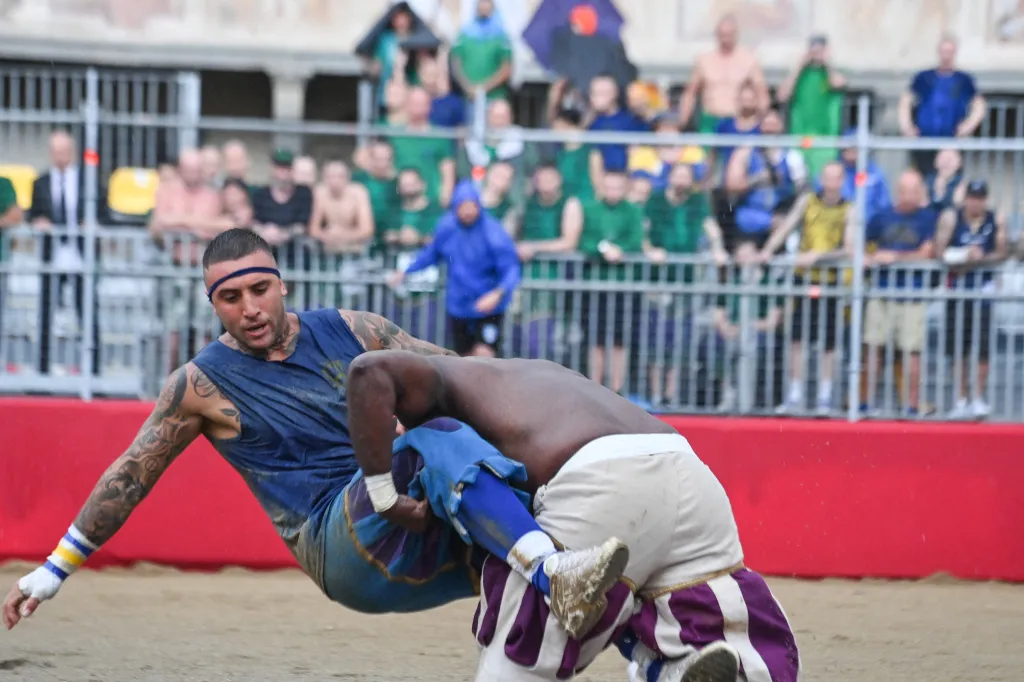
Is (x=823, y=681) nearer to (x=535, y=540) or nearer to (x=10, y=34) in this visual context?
(x=535, y=540)

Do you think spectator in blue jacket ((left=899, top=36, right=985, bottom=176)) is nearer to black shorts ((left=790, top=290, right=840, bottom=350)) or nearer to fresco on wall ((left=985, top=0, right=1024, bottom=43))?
black shorts ((left=790, top=290, right=840, bottom=350))

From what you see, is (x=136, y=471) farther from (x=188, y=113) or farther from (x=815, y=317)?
(x=815, y=317)

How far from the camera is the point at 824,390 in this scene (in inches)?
307

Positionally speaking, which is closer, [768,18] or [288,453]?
[288,453]

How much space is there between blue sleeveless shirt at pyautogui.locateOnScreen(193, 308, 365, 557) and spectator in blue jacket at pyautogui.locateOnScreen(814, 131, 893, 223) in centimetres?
→ 406

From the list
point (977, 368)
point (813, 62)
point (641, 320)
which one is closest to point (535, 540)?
point (641, 320)

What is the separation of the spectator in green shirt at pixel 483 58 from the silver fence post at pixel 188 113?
1.96 meters

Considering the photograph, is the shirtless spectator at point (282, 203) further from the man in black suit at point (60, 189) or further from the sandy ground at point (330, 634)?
the sandy ground at point (330, 634)

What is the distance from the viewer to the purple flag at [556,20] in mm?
10742

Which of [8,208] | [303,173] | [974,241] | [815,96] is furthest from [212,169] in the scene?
[974,241]

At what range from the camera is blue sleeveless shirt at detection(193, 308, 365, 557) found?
15.0 ft

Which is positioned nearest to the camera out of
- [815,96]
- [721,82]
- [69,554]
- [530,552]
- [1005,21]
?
[530,552]

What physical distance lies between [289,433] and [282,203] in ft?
12.2

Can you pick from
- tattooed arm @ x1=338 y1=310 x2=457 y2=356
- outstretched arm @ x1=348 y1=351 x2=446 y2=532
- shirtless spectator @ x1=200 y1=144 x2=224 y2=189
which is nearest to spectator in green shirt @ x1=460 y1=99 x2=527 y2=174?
shirtless spectator @ x1=200 y1=144 x2=224 y2=189
